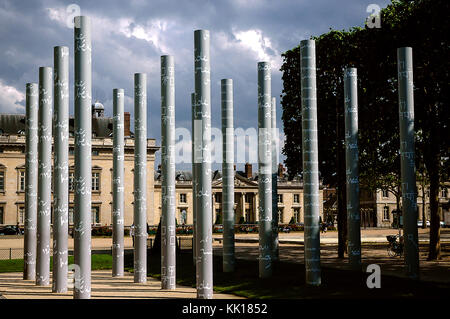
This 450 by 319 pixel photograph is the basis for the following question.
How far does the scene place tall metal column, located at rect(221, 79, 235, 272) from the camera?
67.9 ft

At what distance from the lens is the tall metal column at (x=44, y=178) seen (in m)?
18.5

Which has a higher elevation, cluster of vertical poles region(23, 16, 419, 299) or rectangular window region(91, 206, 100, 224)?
cluster of vertical poles region(23, 16, 419, 299)

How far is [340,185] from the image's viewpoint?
93.7ft

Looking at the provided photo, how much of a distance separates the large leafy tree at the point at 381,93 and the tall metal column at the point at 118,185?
11.9m

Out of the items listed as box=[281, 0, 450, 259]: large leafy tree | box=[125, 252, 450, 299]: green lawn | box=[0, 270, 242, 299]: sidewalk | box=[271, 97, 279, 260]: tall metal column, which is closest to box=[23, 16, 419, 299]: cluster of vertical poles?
box=[0, 270, 242, 299]: sidewalk

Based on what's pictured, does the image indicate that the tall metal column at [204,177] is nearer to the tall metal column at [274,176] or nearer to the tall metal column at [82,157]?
the tall metal column at [82,157]

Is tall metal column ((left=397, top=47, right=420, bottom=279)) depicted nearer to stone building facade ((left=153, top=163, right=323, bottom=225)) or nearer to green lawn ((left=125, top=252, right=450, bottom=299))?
green lawn ((left=125, top=252, right=450, bottom=299))

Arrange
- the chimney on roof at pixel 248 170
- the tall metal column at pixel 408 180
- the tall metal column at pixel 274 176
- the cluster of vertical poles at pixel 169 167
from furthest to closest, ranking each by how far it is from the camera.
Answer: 1. the chimney on roof at pixel 248 170
2. the tall metal column at pixel 274 176
3. the tall metal column at pixel 408 180
4. the cluster of vertical poles at pixel 169 167

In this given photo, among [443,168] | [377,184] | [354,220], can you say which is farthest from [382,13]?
[377,184]

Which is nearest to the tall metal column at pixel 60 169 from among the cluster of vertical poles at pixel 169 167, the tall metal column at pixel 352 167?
the cluster of vertical poles at pixel 169 167

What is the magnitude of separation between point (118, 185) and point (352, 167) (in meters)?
9.00

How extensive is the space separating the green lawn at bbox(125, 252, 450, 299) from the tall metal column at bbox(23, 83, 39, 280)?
15.2 ft

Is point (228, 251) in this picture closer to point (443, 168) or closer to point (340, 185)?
point (340, 185)
